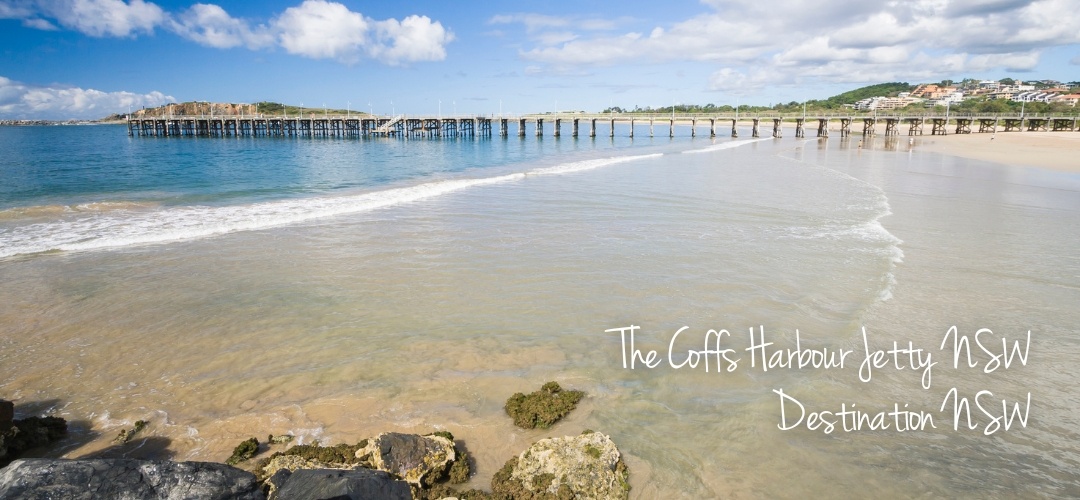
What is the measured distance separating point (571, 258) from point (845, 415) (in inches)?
262

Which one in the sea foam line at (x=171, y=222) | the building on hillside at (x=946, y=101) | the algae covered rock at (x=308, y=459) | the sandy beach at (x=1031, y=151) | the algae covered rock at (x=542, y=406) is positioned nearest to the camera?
the algae covered rock at (x=308, y=459)

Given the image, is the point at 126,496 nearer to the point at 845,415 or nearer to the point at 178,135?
the point at 845,415

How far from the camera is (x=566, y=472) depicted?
4.57 metres

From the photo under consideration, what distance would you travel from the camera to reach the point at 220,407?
6062 mm

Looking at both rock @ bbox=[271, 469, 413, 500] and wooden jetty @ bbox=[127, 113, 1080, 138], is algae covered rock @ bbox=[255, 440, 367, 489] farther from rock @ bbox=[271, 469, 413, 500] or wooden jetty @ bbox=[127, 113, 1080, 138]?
wooden jetty @ bbox=[127, 113, 1080, 138]

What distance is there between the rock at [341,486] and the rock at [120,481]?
1.10ft

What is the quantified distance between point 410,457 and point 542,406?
62.7 inches

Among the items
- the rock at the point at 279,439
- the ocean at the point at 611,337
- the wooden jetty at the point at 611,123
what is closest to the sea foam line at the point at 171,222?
the ocean at the point at 611,337

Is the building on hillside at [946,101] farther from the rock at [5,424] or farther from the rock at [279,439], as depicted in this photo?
the rock at [5,424]

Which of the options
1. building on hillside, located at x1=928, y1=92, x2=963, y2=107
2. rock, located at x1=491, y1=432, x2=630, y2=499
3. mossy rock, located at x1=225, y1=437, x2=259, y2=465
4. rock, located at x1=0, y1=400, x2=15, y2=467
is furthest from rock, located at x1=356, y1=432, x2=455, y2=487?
building on hillside, located at x1=928, y1=92, x2=963, y2=107

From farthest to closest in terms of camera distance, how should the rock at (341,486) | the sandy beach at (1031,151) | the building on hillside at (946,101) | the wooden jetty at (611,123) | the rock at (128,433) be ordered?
the building on hillside at (946,101)
the wooden jetty at (611,123)
the sandy beach at (1031,151)
the rock at (128,433)
the rock at (341,486)

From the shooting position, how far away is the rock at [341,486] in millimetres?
3863

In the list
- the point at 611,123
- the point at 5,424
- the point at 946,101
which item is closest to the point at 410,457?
the point at 5,424

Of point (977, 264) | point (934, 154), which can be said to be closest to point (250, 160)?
point (977, 264)
